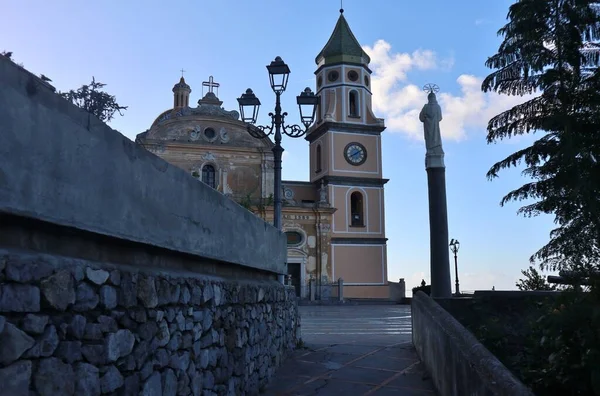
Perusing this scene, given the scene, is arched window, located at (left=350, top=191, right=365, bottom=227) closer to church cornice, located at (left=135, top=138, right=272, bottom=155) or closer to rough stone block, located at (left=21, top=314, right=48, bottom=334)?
church cornice, located at (left=135, top=138, right=272, bottom=155)

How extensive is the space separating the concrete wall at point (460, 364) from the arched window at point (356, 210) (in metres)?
33.1

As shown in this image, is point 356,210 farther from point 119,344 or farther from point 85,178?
point 85,178

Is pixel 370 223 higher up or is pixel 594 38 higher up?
pixel 594 38

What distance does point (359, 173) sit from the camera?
41000mm

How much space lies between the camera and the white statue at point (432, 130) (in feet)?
43.0

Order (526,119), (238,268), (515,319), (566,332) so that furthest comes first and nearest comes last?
(526,119)
(515,319)
(238,268)
(566,332)

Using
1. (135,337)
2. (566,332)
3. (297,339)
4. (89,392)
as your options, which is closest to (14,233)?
(89,392)

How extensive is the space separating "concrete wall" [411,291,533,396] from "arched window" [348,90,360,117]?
3588 cm

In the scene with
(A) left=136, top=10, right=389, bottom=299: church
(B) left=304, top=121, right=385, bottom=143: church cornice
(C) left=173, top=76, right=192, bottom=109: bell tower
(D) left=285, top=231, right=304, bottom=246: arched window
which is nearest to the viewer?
(A) left=136, top=10, right=389, bottom=299: church

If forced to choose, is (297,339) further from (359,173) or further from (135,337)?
(359,173)

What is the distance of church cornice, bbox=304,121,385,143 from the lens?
41.0 m

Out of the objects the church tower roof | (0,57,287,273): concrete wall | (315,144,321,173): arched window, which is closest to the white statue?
(0,57,287,273): concrete wall

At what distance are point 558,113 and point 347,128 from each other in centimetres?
2359

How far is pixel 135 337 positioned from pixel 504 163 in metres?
19.2
